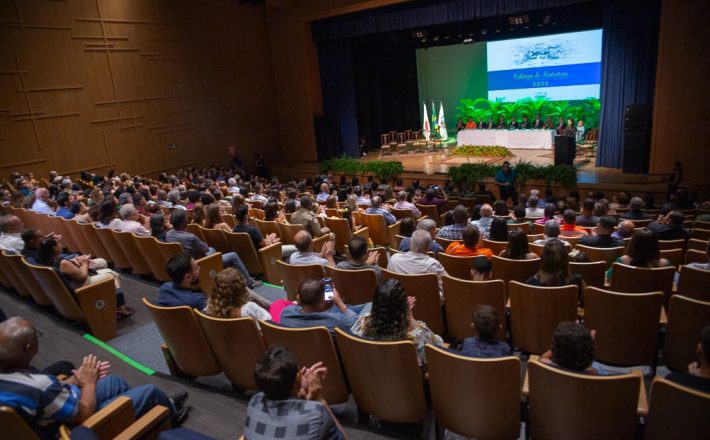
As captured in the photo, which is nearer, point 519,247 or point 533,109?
point 519,247

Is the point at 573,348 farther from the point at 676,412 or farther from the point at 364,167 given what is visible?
the point at 364,167

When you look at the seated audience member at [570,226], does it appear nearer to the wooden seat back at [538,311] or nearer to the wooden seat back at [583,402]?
the wooden seat back at [538,311]

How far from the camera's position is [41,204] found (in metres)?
7.04

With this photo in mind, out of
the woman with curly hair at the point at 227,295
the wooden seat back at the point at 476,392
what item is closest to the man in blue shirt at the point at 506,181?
the woman with curly hair at the point at 227,295

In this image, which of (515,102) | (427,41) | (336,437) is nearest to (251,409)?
(336,437)

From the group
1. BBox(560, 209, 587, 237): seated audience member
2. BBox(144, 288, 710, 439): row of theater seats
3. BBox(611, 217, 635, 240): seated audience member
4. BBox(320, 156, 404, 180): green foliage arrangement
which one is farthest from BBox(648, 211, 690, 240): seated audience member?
Answer: BBox(320, 156, 404, 180): green foliage arrangement

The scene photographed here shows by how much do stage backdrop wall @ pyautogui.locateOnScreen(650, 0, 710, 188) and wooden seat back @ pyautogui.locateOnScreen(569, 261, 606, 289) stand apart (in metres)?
7.56

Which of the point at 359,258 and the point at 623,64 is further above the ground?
the point at 623,64

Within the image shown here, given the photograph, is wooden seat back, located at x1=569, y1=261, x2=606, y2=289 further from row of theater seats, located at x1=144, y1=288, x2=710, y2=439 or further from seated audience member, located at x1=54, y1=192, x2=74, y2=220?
seated audience member, located at x1=54, y1=192, x2=74, y2=220

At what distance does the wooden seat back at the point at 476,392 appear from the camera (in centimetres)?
217

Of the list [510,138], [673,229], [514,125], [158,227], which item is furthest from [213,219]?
[514,125]

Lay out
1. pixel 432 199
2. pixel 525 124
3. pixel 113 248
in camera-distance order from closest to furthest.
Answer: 1. pixel 113 248
2. pixel 432 199
3. pixel 525 124

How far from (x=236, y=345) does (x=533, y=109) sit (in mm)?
14046

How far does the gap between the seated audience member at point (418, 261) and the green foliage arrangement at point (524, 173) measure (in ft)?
23.2
